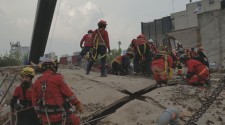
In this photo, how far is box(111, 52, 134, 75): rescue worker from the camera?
1404 cm

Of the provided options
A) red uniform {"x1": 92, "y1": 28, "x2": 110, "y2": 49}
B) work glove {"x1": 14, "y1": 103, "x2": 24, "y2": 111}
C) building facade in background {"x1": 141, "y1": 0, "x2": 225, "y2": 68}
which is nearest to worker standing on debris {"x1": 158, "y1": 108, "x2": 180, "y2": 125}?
work glove {"x1": 14, "y1": 103, "x2": 24, "y2": 111}

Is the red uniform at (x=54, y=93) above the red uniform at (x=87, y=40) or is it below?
below

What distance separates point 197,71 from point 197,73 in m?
0.06

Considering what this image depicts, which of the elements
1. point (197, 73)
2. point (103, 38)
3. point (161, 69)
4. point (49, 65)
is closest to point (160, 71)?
point (161, 69)

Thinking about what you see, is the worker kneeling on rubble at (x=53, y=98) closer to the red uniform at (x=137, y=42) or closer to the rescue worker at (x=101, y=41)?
the rescue worker at (x=101, y=41)

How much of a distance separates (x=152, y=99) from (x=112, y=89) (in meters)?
1.21

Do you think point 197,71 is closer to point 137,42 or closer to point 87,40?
point 137,42

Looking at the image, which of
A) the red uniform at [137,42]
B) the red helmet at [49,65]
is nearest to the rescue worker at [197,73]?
the red uniform at [137,42]

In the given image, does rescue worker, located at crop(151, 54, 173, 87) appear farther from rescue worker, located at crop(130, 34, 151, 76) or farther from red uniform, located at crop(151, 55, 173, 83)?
rescue worker, located at crop(130, 34, 151, 76)

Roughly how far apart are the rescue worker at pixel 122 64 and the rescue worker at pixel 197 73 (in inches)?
170

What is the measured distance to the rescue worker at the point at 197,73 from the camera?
978 centimetres

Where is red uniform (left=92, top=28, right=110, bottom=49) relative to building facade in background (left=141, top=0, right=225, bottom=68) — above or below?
below

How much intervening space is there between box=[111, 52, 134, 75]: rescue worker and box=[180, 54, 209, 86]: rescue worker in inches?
170

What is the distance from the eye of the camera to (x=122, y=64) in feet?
46.4
